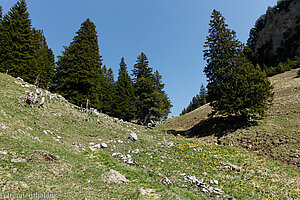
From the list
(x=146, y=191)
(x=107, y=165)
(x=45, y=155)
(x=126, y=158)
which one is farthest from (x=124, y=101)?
(x=146, y=191)

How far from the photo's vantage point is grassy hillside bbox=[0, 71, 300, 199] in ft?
23.8

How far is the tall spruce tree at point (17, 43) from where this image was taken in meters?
26.8

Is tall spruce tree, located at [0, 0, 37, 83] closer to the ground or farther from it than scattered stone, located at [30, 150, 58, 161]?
farther from it

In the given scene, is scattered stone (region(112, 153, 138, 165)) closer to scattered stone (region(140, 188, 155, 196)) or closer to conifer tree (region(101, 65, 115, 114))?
scattered stone (region(140, 188, 155, 196))

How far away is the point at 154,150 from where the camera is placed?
15391mm

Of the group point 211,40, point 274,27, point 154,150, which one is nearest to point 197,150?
point 154,150

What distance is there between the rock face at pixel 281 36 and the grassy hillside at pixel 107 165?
6655 cm

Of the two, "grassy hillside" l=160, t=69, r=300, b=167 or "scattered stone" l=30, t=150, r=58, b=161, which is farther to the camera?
"grassy hillside" l=160, t=69, r=300, b=167

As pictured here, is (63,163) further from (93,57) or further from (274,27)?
(274,27)

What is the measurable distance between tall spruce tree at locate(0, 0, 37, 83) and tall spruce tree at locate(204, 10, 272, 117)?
32299mm

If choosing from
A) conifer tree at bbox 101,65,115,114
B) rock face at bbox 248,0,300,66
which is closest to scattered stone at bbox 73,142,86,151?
conifer tree at bbox 101,65,115,114

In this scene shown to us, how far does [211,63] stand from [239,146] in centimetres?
1486

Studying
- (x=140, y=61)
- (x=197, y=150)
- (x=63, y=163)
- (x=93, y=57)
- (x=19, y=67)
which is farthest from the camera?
(x=140, y=61)

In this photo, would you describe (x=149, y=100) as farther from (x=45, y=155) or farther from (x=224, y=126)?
(x=45, y=155)
